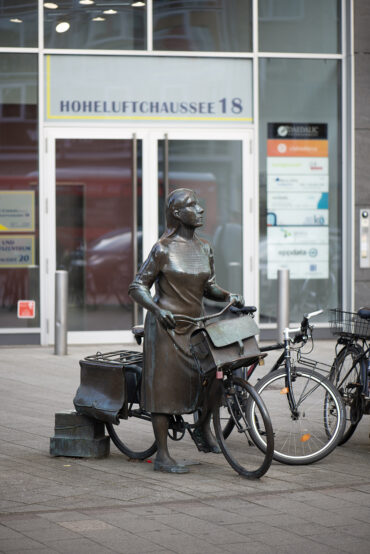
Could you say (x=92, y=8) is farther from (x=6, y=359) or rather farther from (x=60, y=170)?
(x=6, y=359)

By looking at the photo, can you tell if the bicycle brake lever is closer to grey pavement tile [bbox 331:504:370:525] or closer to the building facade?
grey pavement tile [bbox 331:504:370:525]

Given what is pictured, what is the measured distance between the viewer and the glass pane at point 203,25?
1430 cm

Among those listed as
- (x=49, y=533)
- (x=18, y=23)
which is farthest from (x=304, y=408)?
(x=18, y=23)

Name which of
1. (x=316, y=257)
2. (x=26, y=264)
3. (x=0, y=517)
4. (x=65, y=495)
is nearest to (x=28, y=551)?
(x=0, y=517)

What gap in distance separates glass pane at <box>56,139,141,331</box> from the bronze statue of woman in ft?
24.0

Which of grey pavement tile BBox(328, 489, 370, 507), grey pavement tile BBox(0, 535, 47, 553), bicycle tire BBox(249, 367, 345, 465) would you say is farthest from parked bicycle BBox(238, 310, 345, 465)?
grey pavement tile BBox(0, 535, 47, 553)

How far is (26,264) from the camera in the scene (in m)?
13.9

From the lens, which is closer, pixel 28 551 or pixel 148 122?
pixel 28 551

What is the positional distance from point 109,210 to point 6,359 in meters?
2.68

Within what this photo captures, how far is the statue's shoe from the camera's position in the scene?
650cm

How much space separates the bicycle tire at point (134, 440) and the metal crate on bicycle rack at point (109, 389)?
6.8 inches

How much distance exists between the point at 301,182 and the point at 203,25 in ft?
8.50

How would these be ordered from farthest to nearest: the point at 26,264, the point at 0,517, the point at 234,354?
the point at 26,264, the point at 234,354, the point at 0,517

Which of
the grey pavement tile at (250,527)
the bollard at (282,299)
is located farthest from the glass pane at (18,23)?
the grey pavement tile at (250,527)
